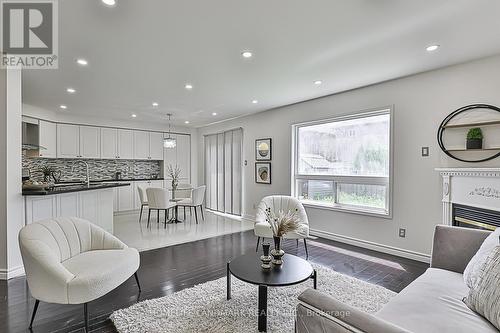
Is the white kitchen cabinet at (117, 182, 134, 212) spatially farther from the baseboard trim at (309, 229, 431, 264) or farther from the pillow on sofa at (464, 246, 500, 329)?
the pillow on sofa at (464, 246, 500, 329)

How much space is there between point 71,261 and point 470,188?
4167 millimetres

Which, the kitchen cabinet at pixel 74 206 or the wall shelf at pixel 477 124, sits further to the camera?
the kitchen cabinet at pixel 74 206

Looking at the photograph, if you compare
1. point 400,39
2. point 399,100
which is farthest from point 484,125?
point 400,39

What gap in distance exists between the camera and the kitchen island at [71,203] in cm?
325

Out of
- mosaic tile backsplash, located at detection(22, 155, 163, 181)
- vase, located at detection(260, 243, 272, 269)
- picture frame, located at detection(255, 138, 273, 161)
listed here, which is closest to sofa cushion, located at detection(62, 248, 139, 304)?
vase, located at detection(260, 243, 272, 269)

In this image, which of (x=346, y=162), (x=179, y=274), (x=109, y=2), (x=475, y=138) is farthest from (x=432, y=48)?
(x=179, y=274)

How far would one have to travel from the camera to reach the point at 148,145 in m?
7.43

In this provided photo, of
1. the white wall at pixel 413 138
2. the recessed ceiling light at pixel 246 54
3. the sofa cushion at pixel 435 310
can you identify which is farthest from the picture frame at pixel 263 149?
the sofa cushion at pixel 435 310

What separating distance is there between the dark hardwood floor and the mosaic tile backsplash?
12.9ft

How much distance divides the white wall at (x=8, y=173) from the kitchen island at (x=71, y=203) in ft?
0.63

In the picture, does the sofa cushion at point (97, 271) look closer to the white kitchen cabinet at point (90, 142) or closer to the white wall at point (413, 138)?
the white wall at point (413, 138)

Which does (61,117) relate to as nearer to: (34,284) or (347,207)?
(34,284)

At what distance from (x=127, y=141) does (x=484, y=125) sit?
24.2ft

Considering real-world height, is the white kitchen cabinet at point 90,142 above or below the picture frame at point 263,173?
above
